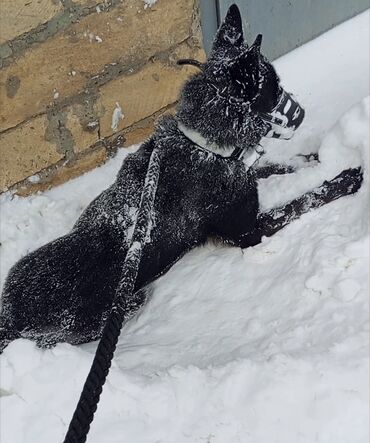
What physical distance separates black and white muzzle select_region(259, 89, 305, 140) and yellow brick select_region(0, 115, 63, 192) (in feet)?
3.71

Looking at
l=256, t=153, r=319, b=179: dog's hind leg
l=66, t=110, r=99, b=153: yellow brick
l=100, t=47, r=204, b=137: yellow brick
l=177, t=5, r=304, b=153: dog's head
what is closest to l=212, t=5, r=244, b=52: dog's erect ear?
l=177, t=5, r=304, b=153: dog's head

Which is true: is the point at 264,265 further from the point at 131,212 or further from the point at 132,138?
the point at 132,138

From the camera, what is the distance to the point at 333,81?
11.4 feet

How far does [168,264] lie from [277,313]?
0.54 m

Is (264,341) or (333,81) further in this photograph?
(333,81)

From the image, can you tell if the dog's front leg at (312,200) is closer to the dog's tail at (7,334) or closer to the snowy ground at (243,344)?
the snowy ground at (243,344)

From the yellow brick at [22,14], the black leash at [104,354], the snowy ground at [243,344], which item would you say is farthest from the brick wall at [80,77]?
the black leash at [104,354]

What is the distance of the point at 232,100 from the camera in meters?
2.40

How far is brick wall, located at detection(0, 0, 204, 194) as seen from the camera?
285 cm

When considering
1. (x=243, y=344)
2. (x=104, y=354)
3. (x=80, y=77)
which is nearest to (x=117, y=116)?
(x=80, y=77)

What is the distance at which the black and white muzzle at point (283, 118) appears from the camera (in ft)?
8.10

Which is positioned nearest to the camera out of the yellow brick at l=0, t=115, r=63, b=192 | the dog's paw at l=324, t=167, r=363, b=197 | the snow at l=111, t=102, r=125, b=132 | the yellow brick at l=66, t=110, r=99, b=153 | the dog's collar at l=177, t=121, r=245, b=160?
the dog's collar at l=177, t=121, r=245, b=160

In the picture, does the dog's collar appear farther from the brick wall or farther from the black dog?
the brick wall

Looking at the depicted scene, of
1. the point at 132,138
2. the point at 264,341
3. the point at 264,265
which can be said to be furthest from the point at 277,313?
the point at 132,138
